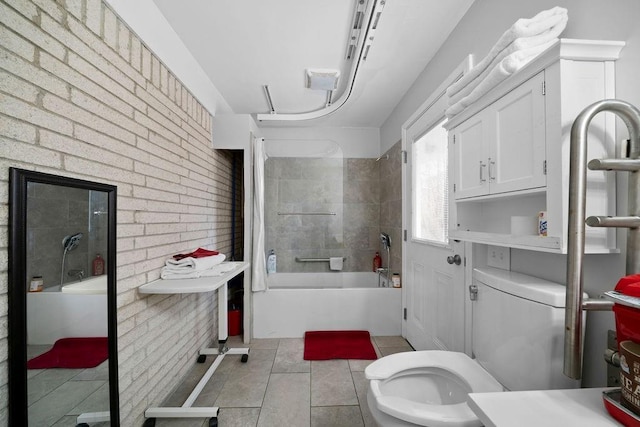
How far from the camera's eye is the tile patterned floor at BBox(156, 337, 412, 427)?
166cm

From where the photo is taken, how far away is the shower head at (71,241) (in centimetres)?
114

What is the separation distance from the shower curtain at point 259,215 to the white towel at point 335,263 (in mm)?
750

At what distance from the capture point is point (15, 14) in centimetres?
93

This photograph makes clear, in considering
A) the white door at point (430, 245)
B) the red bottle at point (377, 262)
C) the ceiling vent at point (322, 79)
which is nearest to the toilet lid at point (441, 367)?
the white door at point (430, 245)

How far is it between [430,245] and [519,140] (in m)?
1.32

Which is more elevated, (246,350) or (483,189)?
(483,189)

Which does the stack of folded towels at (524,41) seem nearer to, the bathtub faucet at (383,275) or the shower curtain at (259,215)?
the shower curtain at (259,215)

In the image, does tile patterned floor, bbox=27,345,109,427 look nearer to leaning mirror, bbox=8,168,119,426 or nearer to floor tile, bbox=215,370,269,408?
leaning mirror, bbox=8,168,119,426

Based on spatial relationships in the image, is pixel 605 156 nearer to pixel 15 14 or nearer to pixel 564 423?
pixel 564 423

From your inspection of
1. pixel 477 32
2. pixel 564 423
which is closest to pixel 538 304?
pixel 564 423

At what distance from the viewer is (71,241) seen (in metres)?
1.17

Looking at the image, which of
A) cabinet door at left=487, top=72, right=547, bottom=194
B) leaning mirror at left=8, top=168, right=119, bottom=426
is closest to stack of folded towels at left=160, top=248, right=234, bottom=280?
leaning mirror at left=8, top=168, right=119, bottom=426

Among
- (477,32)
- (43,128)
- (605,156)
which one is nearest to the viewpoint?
(605,156)

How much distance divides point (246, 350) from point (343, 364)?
2.71ft
